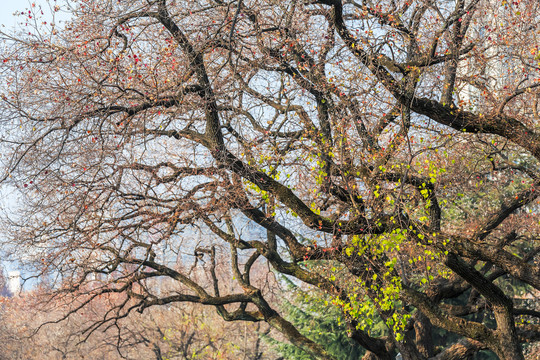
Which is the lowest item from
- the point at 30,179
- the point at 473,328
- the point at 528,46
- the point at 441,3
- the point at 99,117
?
the point at 473,328

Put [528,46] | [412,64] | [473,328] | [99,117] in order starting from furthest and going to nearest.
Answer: [528,46]
[473,328]
[412,64]
[99,117]

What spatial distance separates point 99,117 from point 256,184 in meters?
2.38

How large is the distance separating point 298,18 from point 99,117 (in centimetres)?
365

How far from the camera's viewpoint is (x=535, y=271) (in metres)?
8.66

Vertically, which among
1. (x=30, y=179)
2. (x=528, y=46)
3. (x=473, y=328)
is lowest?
(x=473, y=328)

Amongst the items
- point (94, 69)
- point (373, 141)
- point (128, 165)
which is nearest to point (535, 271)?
point (373, 141)

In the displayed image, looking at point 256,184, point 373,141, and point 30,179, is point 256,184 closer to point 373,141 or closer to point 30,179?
point 373,141

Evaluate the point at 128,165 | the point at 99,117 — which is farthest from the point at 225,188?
the point at 99,117

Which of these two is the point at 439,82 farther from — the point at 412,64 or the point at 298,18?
the point at 298,18

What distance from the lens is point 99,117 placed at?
796cm

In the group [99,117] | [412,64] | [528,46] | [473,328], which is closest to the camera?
[99,117]

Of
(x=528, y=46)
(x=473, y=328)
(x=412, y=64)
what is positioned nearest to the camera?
(x=412, y=64)

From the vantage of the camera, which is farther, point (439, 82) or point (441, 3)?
point (441, 3)

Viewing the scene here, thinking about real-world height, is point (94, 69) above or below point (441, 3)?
below
